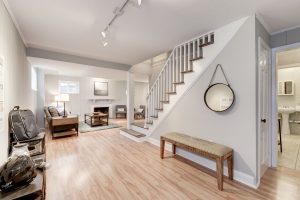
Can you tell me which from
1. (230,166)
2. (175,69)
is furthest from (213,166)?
(175,69)

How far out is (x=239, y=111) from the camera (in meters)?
2.22

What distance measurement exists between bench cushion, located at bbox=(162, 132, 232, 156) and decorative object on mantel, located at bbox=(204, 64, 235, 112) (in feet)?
1.90

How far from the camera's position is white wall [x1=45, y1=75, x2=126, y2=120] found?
711 centimetres

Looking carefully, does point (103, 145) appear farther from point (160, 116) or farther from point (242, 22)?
point (242, 22)

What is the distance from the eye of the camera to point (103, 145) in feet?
12.8

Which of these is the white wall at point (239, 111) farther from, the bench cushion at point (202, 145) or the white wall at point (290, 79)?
the white wall at point (290, 79)

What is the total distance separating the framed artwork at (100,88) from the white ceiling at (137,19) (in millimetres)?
5258

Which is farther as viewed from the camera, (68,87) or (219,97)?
(68,87)

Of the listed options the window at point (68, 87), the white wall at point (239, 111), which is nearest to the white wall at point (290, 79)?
the white wall at point (239, 111)

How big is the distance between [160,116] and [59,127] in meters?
3.27

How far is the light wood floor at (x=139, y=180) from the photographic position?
1.93 meters

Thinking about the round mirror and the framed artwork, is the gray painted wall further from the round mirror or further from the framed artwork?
the framed artwork

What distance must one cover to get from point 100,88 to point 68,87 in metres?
1.64

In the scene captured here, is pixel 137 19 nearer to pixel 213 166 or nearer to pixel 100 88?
pixel 213 166
